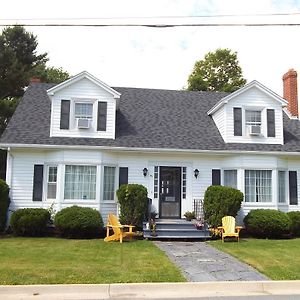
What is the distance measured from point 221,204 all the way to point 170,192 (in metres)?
2.60

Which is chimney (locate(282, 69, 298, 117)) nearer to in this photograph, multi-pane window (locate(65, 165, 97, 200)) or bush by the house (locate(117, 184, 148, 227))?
bush by the house (locate(117, 184, 148, 227))

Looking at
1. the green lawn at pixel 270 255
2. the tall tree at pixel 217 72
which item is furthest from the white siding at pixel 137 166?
the tall tree at pixel 217 72

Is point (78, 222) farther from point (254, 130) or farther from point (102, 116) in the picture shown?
point (254, 130)

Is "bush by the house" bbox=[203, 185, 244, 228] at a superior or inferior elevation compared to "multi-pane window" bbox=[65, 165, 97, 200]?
inferior

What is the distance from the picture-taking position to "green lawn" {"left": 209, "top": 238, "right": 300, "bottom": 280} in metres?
9.30

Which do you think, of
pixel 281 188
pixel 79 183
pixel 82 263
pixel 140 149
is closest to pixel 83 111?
pixel 140 149

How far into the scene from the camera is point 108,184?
16.7 metres

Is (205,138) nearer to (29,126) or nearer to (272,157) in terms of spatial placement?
(272,157)

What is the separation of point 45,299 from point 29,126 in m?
11.4

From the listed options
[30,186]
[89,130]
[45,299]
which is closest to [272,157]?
[89,130]

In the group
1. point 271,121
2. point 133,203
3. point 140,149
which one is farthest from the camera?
point 271,121

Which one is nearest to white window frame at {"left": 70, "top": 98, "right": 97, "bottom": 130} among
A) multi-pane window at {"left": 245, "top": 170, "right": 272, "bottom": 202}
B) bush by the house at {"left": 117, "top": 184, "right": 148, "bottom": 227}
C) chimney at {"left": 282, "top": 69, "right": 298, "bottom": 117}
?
bush by the house at {"left": 117, "top": 184, "right": 148, "bottom": 227}

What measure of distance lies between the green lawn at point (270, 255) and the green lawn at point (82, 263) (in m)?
2.20

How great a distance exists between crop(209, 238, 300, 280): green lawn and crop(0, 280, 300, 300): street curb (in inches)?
26.7
